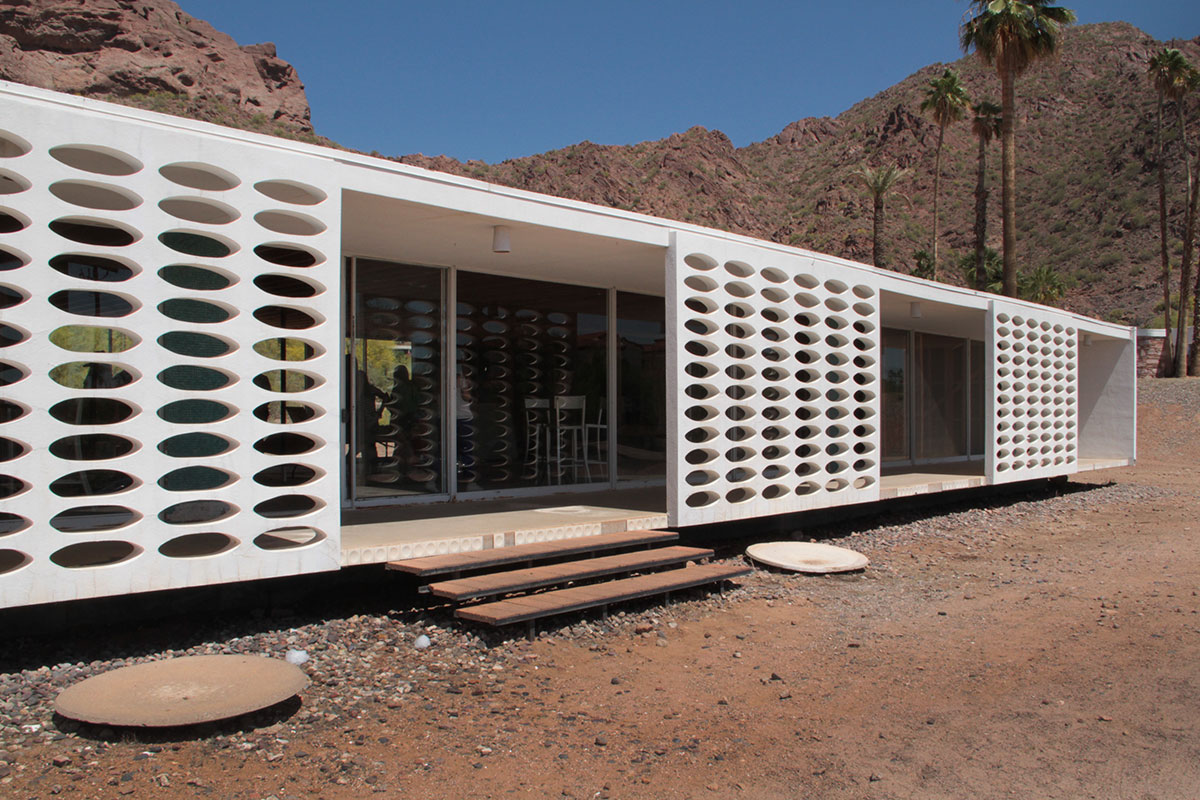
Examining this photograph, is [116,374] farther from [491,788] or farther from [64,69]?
[64,69]

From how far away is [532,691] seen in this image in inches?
177

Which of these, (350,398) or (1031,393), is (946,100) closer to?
(1031,393)

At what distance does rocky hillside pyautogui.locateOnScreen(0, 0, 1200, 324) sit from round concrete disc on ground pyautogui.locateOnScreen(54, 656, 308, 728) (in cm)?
4124

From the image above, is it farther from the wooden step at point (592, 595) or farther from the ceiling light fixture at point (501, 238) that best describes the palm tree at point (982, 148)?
the ceiling light fixture at point (501, 238)

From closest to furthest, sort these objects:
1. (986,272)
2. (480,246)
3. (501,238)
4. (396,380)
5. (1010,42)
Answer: (501,238) → (480,246) → (396,380) → (1010,42) → (986,272)

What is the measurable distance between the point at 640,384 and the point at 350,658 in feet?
18.3

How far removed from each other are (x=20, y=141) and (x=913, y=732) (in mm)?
5003

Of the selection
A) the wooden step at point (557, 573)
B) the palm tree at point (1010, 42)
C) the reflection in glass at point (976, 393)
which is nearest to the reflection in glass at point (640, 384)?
the wooden step at point (557, 573)

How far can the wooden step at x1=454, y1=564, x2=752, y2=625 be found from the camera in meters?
5.06

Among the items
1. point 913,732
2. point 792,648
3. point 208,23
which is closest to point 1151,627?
point 792,648

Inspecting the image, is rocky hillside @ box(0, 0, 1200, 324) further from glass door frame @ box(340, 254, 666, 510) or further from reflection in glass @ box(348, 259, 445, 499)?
reflection in glass @ box(348, 259, 445, 499)

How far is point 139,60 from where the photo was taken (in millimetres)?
50500

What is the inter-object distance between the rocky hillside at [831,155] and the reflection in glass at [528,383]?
35.9 m

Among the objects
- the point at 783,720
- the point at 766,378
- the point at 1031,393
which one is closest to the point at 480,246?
the point at 766,378
